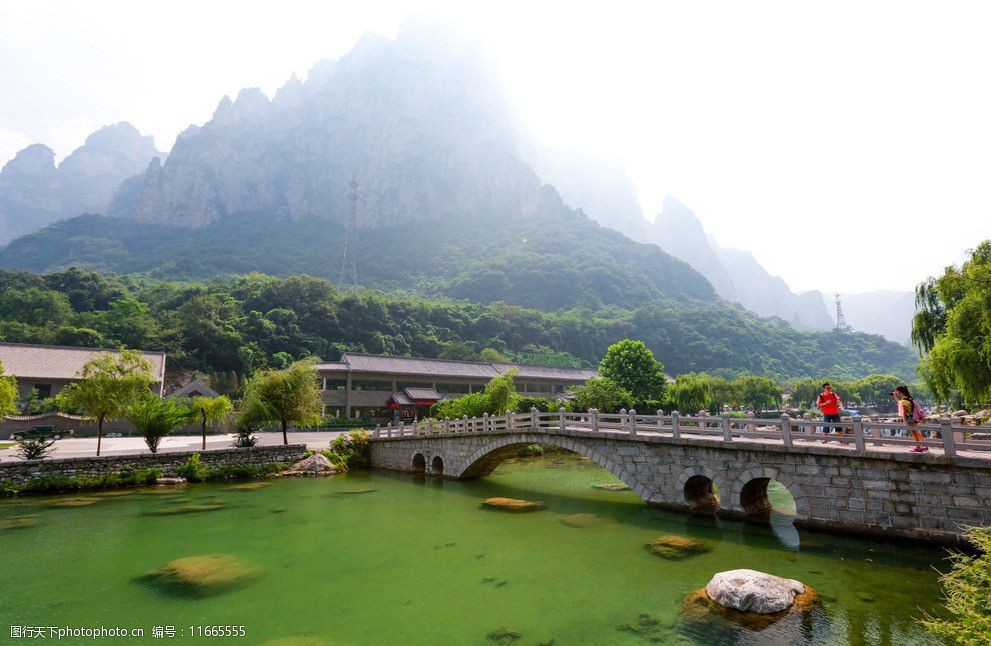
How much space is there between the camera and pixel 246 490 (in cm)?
2267

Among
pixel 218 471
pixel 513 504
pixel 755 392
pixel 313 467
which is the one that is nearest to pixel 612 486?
pixel 513 504

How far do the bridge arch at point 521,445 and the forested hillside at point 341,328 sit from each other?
44628 millimetres

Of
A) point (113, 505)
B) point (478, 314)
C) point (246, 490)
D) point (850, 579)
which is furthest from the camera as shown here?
point (478, 314)

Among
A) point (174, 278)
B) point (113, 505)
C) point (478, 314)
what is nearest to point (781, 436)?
point (113, 505)

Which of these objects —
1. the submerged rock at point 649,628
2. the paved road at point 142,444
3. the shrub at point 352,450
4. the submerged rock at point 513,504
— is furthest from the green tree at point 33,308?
the submerged rock at point 649,628

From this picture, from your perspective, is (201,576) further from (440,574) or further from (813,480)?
(813,480)

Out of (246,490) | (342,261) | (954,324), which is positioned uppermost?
(342,261)

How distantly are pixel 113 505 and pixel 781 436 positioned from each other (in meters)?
23.8

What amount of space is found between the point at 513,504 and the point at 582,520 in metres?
3.45

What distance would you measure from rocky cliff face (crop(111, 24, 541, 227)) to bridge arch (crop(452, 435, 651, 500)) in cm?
13316

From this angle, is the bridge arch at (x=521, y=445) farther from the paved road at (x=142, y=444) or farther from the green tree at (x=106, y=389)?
the green tree at (x=106, y=389)

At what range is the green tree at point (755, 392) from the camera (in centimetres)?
6472

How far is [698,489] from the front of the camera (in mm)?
16438

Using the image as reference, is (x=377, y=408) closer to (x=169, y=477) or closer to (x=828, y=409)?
(x=169, y=477)
